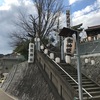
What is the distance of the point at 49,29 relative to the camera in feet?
102

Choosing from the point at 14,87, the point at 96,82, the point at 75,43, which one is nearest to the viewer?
the point at 75,43

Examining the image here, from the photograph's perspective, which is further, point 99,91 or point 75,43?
point 99,91

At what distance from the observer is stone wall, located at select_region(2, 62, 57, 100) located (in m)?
13.7

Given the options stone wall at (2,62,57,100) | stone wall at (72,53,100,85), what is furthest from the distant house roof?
stone wall at (72,53,100,85)

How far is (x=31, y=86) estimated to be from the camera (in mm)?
Result: 15922

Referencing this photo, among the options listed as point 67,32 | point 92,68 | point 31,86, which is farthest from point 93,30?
point 67,32

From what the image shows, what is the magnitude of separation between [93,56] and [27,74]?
5619mm

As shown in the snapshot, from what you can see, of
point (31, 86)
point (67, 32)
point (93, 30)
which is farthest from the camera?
point (93, 30)

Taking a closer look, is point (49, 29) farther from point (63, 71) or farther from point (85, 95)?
point (85, 95)

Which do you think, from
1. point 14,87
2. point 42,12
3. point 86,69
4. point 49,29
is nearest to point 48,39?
point 49,29

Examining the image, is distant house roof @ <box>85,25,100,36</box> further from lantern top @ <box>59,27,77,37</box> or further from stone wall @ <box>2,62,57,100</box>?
lantern top @ <box>59,27,77,37</box>

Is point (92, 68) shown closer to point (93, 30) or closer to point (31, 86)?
point (31, 86)

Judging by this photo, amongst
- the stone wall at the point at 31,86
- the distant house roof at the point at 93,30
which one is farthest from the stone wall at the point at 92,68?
the distant house roof at the point at 93,30

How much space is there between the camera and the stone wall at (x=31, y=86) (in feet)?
44.8
